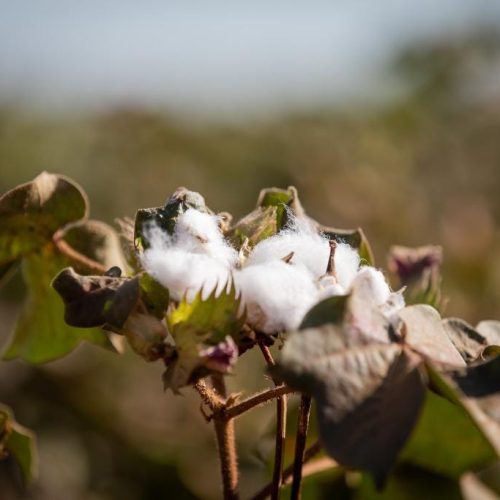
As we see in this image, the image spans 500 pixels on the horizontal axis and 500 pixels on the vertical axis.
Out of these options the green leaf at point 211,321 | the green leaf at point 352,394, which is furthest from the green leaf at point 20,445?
the green leaf at point 352,394

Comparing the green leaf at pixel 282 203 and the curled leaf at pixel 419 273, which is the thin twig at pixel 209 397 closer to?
the green leaf at pixel 282 203

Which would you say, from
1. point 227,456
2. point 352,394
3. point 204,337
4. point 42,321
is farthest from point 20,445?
point 352,394

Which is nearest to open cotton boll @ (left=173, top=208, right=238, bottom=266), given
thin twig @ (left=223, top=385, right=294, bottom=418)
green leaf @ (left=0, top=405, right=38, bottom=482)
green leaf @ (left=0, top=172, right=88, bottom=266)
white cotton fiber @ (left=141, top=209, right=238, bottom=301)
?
white cotton fiber @ (left=141, top=209, right=238, bottom=301)

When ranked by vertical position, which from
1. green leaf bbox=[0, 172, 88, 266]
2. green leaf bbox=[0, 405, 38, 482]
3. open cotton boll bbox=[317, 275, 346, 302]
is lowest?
green leaf bbox=[0, 405, 38, 482]

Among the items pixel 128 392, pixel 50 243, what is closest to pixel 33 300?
pixel 50 243

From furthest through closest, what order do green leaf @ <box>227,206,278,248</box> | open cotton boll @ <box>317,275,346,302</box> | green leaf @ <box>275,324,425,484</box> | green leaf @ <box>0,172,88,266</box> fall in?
green leaf @ <box>0,172,88,266</box>, green leaf @ <box>227,206,278,248</box>, open cotton boll @ <box>317,275,346,302</box>, green leaf @ <box>275,324,425,484</box>

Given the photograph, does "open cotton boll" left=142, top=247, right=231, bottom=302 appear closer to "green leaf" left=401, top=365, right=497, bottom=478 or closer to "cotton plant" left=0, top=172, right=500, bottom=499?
"cotton plant" left=0, top=172, right=500, bottom=499
